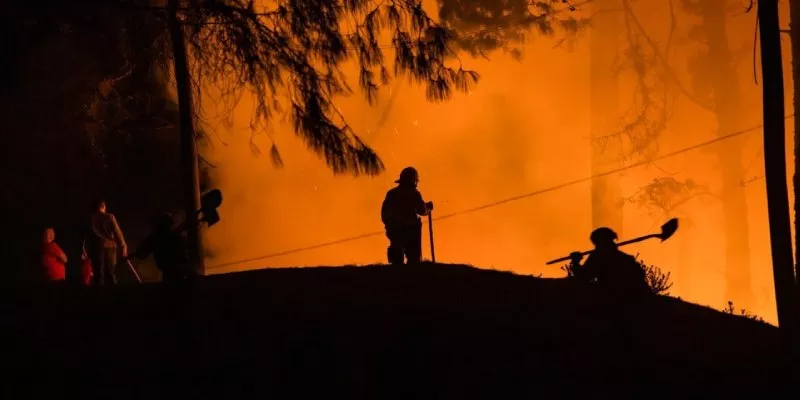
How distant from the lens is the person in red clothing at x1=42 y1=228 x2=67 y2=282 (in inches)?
431

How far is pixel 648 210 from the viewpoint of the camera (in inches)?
987

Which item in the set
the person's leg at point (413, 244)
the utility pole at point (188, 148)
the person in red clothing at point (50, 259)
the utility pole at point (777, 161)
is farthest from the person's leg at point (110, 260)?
the utility pole at point (777, 161)

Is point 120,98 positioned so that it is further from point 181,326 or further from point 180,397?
point 180,397

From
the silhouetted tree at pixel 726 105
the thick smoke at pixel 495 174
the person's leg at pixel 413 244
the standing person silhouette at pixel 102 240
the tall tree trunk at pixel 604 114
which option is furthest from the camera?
the silhouetted tree at pixel 726 105

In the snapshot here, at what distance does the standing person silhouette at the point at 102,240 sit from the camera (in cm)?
1104

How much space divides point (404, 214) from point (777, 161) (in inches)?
151

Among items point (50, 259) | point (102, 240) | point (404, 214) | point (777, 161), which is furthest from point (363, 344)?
point (50, 259)

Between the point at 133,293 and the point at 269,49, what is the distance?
293cm

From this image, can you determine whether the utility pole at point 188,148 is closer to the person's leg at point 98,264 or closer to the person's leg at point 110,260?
the person's leg at point 110,260

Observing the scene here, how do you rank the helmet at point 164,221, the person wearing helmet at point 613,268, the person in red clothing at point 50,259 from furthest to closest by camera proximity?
the person in red clothing at point 50,259 < the helmet at point 164,221 < the person wearing helmet at point 613,268

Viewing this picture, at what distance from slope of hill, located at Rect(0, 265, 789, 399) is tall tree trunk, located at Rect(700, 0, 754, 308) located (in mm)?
18291

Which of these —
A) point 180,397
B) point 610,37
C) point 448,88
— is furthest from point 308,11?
point 610,37

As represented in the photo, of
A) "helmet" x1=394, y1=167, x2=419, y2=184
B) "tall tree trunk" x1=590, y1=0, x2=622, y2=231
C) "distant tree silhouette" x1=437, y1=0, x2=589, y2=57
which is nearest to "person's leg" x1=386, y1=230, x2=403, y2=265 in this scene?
"helmet" x1=394, y1=167, x2=419, y2=184

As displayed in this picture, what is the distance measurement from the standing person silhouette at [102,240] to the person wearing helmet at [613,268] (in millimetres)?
6169
